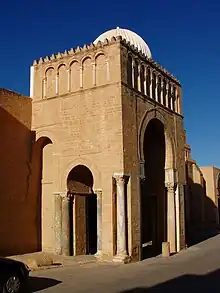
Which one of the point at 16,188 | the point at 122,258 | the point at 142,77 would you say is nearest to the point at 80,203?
the point at 16,188

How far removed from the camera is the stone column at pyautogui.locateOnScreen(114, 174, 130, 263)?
45.5 ft

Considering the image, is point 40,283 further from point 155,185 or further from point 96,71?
point 155,185

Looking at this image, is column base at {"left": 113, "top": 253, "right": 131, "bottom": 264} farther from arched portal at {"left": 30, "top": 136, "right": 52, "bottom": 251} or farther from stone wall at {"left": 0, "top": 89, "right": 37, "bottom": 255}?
A: stone wall at {"left": 0, "top": 89, "right": 37, "bottom": 255}

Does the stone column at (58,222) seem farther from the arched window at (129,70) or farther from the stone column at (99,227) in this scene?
the arched window at (129,70)

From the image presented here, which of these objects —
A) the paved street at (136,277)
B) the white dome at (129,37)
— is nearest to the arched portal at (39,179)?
the paved street at (136,277)

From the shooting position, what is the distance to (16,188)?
15.8 metres

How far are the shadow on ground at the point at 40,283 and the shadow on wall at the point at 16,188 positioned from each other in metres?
4.71

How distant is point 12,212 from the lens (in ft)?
50.8

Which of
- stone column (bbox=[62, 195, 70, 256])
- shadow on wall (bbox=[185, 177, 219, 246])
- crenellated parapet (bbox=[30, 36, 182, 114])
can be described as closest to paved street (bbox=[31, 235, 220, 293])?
stone column (bbox=[62, 195, 70, 256])

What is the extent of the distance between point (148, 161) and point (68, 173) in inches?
217

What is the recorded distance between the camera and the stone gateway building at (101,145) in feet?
47.1

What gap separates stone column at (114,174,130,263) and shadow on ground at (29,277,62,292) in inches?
146

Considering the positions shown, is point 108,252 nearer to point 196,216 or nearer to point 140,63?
point 140,63

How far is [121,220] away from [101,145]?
9.26 ft
